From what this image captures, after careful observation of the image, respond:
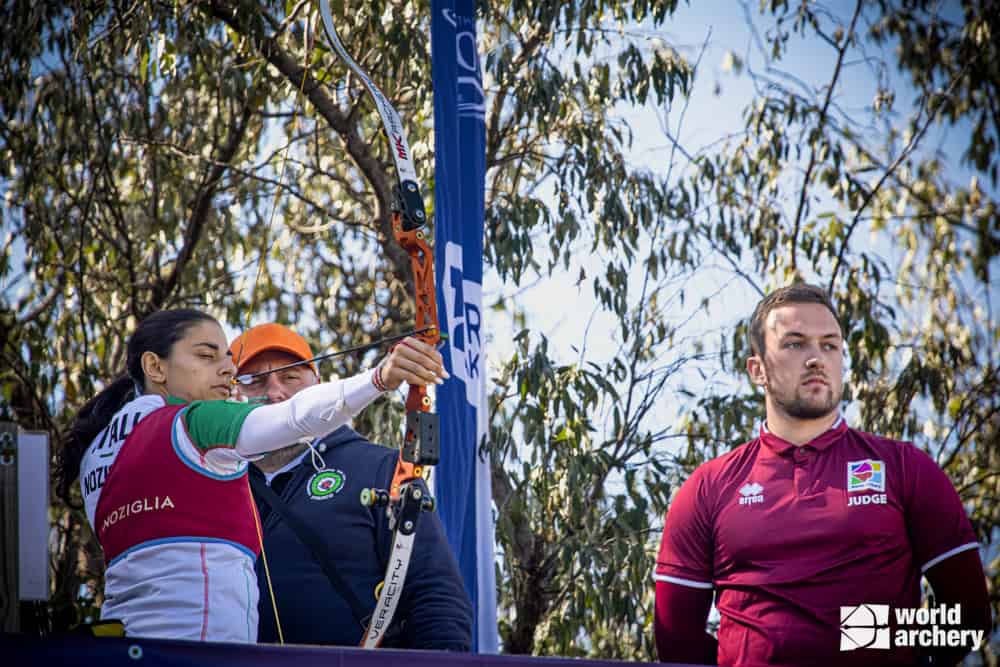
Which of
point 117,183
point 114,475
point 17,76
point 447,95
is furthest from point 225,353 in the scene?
point 117,183

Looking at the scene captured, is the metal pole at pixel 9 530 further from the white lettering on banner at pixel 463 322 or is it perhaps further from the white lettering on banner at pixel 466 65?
the white lettering on banner at pixel 466 65

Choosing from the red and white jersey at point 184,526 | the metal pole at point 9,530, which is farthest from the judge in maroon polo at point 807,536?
the metal pole at point 9,530

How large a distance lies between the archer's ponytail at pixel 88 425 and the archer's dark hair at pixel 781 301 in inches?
63.4

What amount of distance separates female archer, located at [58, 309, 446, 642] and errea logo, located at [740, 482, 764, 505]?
100cm

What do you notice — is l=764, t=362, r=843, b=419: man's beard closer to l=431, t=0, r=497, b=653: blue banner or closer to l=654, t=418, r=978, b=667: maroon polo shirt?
l=654, t=418, r=978, b=667: maroon polo shirt

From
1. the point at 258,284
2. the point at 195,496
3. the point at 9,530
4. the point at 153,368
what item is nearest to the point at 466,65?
the point at 153,368


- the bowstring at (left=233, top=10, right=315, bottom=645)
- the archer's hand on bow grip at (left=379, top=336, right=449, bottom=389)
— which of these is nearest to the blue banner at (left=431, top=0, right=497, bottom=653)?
the bowstring at (left=233, top=10, right=315, bottom=645)

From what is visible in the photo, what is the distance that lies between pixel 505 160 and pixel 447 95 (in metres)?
1.73

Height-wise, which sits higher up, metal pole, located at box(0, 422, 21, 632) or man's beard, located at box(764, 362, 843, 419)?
man's beard, located at box(764, 362, 843, 419)

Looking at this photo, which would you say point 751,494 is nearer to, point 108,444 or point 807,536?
point 807,536

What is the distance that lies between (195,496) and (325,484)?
940 millimetres

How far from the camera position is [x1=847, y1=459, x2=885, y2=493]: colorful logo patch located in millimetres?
3018

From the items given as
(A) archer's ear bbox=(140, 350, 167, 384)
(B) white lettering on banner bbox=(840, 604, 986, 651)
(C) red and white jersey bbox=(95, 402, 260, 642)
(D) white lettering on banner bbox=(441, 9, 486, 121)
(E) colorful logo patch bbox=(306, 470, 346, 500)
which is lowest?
(B) white lettering on banner bbox=(840, 604, 986, 651)

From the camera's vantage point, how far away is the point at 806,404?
318 cm
